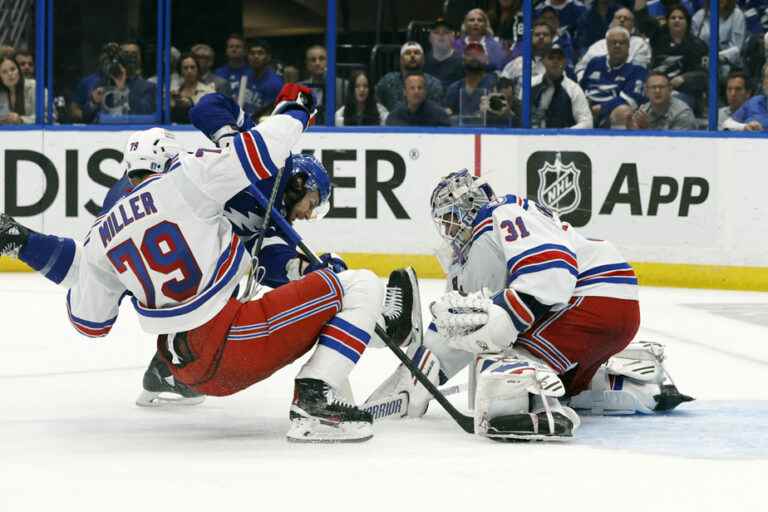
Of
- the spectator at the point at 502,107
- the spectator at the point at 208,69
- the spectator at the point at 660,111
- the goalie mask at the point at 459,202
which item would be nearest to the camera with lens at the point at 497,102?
the spectator at the point at 502,107

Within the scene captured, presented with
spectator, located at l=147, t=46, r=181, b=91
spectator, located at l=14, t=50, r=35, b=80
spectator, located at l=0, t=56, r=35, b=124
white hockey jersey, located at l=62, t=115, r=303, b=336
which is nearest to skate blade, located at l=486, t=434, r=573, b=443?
white hockey jersey, located at l=62, t=115, r=303, b=336

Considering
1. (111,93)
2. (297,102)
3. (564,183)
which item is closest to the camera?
(297,102)

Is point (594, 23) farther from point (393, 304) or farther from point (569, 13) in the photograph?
point (393, 304)

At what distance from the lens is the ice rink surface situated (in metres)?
3.12

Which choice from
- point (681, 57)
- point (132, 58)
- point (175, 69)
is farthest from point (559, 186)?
point (132, 58)

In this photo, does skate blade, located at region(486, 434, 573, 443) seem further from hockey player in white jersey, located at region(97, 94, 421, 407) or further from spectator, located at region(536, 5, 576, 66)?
spectator, located at region(536, 5, 576, 66)

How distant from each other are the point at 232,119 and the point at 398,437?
1.14m

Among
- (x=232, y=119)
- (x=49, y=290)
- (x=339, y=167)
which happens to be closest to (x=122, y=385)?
(x=232, y=119)

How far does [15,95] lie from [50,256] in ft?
16.6

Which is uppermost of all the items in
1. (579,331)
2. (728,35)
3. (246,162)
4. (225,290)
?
(728,35)

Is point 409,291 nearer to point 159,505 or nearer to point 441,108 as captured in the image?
point 159,505

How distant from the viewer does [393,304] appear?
13.5ft

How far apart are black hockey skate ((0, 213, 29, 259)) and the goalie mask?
1145 millimetres

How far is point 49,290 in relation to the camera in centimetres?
768
